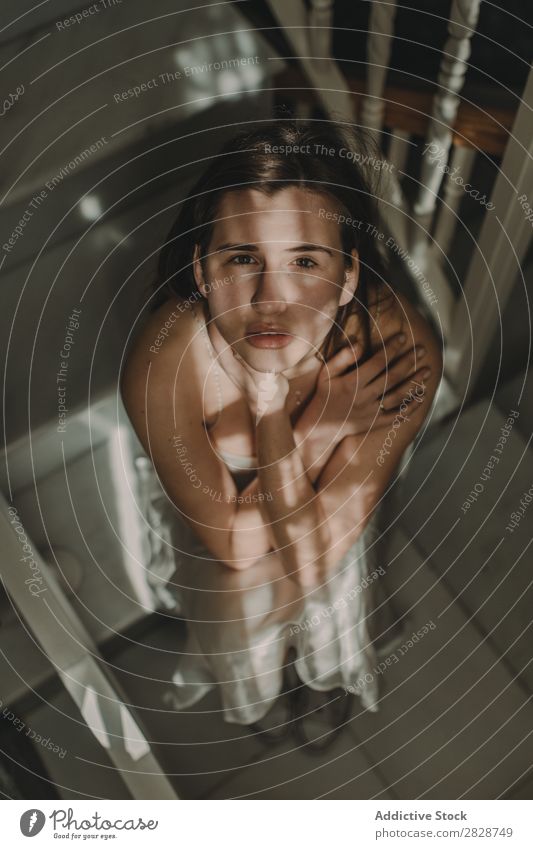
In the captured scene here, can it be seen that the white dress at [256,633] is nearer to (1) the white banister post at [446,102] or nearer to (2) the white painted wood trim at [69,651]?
(2) the white painted wood trim at [69,651]

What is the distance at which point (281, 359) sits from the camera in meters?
0.51

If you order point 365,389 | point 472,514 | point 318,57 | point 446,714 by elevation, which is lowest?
point 446,714

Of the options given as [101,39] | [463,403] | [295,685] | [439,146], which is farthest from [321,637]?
[101,39]

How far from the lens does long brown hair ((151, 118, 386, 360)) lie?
0.50 m

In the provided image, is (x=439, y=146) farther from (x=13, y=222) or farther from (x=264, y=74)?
(x=13, y=222)

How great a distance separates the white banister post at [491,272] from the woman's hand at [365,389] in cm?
4

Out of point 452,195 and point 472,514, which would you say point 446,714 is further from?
point 452,195

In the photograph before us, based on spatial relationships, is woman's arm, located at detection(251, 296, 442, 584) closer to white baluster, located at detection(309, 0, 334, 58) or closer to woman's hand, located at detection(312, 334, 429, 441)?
woman's hand, located at detection(312, 334, 429, 441)

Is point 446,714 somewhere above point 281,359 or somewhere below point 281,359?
below

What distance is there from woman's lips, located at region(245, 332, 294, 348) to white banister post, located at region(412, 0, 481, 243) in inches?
5.3

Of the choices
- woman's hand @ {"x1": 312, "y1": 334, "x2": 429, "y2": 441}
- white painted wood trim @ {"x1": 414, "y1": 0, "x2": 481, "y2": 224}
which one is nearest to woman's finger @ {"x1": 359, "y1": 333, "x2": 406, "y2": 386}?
woman's hand @ {"x1": 312, "y1": 334, "x2": 429, "y2": 441}

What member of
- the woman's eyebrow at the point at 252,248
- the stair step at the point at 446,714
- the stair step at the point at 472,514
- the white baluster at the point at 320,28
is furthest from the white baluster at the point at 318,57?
the stair step at the point at 446,714

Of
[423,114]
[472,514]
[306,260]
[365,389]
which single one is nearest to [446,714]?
[472,514]

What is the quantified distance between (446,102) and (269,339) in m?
0.23
